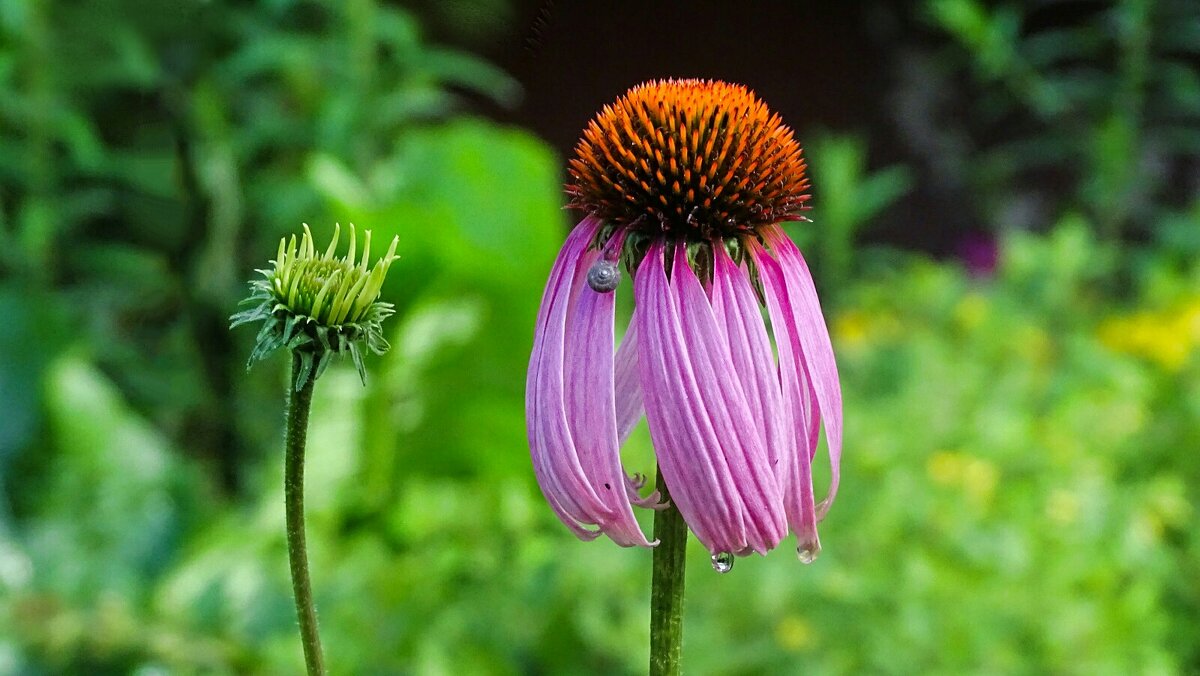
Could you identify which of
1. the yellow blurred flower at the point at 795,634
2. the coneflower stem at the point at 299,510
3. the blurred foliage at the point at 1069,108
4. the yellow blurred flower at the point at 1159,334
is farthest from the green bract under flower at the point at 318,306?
the yellow blurred flower at the point at 1159,334

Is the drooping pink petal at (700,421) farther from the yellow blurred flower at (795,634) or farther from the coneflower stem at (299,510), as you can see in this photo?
the yellow blurred flower at (795,634)

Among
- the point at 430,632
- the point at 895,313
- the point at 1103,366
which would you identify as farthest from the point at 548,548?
the point at 895,313

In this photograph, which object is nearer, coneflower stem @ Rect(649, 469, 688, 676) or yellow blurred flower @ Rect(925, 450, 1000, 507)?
coneflower stem @ Rect(649, 469, 688, 676)

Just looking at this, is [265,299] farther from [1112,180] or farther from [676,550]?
[1112,180]

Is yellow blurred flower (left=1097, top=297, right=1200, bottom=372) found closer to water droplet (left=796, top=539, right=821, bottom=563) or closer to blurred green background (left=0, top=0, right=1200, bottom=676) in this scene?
blurred green background (left=0, top=0, right=1200, bottom=676)

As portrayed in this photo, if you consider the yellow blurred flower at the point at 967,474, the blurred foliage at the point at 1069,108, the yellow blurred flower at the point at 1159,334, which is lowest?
the yellow blurred flower at the point at 967,474

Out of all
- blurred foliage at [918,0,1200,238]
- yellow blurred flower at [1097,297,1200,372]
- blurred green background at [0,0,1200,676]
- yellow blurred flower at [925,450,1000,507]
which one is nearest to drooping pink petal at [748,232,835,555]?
blurred green background at [0,0,1200,676]
